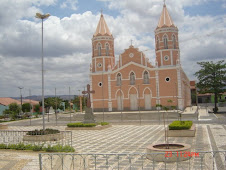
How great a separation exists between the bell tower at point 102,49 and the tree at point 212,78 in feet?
48.0

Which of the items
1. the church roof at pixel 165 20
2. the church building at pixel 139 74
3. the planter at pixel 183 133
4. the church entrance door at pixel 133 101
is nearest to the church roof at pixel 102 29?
the church building at pixel 139 74

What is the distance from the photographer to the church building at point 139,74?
38.6m

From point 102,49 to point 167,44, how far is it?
10.7 metres

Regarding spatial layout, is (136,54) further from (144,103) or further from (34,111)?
(34,111)

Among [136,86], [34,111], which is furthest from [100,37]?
[34,111]

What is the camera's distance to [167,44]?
3931cm

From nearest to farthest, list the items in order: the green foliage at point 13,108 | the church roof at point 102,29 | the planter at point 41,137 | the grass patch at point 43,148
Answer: the grass patch at point 43,148 < the planter at point 41,137 < the green foliage at point 13,108 < the church roof at point 102,29

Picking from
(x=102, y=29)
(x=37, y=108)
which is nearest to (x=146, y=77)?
(x=102, y=29)

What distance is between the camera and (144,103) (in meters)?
39.8

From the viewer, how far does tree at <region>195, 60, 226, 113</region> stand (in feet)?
115

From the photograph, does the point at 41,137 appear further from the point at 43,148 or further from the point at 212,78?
the point at 212,78

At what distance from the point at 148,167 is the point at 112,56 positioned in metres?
36.3

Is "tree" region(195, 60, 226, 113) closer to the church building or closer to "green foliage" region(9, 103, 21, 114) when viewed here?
the church building

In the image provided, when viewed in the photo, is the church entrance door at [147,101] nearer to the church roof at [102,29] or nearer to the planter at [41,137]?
the church roof at [102,29]
